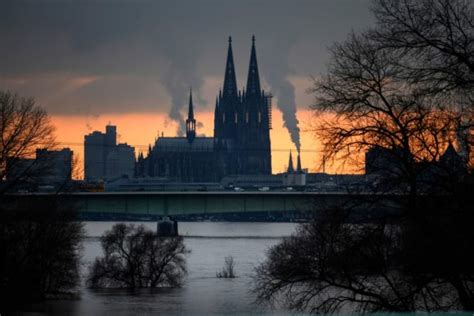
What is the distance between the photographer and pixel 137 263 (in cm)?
4544

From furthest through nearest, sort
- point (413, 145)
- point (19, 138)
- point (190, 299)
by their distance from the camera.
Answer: point (190, 299) < point (19, 138) < point (413, 145)

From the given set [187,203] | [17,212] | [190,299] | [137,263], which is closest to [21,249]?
[17,212]

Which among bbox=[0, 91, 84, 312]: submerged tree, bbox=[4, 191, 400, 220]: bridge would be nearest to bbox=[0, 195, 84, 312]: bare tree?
bbox=[0, 91, 84, 312]: submerged tree

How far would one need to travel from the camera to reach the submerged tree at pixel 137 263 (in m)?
43.6

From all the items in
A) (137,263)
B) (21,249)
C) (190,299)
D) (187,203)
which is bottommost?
(190,299)

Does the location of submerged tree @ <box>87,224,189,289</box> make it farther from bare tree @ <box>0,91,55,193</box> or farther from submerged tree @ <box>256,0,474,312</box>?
submerged tree @ <box>256,0,474,312</box>

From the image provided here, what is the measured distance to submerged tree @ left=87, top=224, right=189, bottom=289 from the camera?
1715 inches

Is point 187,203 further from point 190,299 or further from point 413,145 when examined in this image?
point 413,145

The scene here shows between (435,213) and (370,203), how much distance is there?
665 mm

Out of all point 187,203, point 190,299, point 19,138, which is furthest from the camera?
point 187,203

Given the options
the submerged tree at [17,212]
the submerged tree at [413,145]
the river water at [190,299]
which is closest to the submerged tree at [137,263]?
the river water at [190,299]

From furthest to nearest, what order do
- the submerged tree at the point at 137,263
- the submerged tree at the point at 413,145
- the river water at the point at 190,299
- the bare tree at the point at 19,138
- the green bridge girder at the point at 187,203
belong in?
the green bridge girder at the point at 187,203 → the submerged tree at the point at 137,263 → the river water at the point at 190,299 → the bare tree at the point at 19,138 → the submerged tree at the point at 413,145

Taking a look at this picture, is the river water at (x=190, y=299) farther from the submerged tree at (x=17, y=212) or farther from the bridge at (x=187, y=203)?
the bridge at (x=187, y=203)

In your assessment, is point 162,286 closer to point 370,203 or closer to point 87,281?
point 87,281
